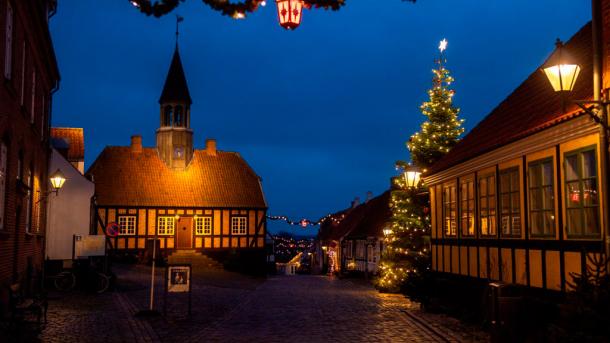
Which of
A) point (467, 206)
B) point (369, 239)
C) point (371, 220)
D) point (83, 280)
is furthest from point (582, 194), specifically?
point (371, 220)

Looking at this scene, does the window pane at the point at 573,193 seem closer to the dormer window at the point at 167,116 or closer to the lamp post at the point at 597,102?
the lamp post at the point at 597,102

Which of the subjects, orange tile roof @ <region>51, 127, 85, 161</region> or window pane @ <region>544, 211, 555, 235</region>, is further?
orange tile roof @ <region>51, 127, 85, 161</region>

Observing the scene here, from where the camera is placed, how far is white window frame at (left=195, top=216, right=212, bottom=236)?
43.7 m

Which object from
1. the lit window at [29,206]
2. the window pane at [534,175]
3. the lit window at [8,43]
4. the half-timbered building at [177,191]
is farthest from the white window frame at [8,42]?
the half-timbered building at [177,191]

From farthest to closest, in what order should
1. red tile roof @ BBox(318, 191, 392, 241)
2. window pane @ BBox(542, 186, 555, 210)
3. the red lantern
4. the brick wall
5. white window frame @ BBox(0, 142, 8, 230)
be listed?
red tile roof @ BBox(318, 191, 392, 241), the brick wall, white window frame @ BBox(0, 142, 8, 230), window pane @ BBox(542, 186, 555, 210), the red lantern

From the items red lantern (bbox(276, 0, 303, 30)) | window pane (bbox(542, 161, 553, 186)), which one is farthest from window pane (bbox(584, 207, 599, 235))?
red lantern (bbox(276, 0, 303, 30))

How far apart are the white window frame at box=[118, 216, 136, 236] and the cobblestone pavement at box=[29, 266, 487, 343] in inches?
777

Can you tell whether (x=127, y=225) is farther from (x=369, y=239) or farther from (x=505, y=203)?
(x=505, y=203)

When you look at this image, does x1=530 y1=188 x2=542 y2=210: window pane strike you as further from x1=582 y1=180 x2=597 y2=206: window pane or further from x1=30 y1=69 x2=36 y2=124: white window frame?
x1=30 y1=69 x2=36 y2=124: white window frame

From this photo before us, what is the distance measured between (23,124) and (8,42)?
9.02 feet

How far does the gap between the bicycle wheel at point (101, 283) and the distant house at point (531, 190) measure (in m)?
10.9

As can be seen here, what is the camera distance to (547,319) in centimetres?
1131

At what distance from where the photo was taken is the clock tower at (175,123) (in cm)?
4606

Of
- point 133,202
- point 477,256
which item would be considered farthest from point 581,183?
point 133,202
